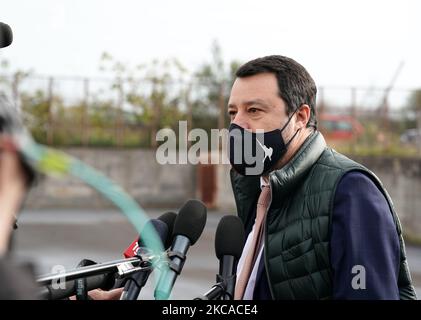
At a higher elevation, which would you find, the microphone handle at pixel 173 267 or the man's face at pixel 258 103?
the man's face at pixel 258 103

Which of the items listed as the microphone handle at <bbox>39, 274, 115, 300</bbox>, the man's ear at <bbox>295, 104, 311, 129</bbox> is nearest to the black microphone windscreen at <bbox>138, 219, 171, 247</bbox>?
the microphone handle at <bbox>39, 274, 115, 300</bbox>

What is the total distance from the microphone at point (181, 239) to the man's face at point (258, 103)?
1.79ft

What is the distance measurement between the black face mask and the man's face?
0.03 metres

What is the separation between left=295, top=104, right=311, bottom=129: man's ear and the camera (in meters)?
2.65

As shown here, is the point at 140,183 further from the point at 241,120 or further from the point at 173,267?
the point at 173,267

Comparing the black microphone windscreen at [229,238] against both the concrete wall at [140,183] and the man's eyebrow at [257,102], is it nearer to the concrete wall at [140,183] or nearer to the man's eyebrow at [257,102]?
the man's eyebrow at [257,102]

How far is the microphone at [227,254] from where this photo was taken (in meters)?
1.93

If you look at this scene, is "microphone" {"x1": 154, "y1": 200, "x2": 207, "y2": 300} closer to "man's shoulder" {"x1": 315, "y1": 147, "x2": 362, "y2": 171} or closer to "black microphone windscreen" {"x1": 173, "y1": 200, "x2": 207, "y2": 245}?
"black microphone windscreen" {"x1": 173, "y1": 200, "x2": 207, "y2": 245}

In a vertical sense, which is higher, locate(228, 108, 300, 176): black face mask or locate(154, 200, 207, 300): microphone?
locate(228, 108, 300, 176): black face mask

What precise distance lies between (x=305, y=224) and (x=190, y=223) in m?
0.50

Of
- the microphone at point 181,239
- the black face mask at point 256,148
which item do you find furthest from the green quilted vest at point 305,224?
the microphone at point 181,239

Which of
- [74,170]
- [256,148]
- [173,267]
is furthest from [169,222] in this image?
[74,170]

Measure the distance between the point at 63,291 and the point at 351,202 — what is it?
962 mm
